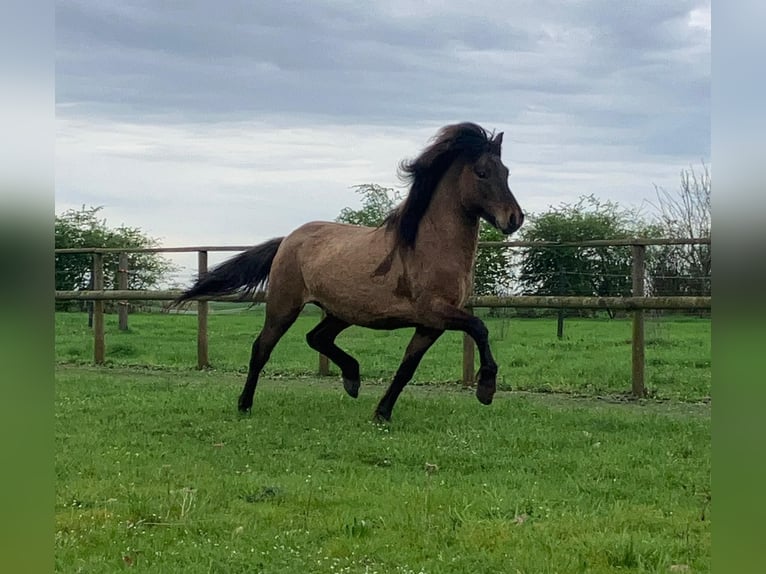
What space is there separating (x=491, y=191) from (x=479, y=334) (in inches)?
38.8

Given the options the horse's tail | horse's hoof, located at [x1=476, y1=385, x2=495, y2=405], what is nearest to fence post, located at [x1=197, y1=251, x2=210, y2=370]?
the horse's tail

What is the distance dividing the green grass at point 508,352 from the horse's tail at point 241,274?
2132 mm

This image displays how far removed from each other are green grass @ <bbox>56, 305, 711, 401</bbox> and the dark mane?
110 inches

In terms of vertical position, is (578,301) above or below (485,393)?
above

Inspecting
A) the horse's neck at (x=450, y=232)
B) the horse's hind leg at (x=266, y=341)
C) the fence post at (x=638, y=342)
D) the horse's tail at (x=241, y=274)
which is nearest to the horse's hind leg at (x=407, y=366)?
the horse's neck at (x=450, y=232)

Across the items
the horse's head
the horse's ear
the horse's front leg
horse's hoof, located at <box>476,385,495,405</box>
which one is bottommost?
horse's hoof, located at <box>476,385,495,405</box>

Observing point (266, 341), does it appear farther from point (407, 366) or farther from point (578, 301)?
point (578, 301)

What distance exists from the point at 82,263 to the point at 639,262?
854 centimetres

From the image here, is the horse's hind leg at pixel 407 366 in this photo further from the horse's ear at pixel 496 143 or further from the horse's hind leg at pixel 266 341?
the horse's ear at pixel 496 143

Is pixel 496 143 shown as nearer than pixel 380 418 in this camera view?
Yes

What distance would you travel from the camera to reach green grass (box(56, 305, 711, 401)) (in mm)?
8164

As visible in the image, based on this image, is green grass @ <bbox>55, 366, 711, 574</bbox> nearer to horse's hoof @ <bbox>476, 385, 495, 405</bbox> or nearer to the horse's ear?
horse's hoof @ <bbox>476, 385, 495, 405</bbox>

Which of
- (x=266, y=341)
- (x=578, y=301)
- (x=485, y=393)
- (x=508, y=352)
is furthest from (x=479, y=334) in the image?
(x=508, y=352)

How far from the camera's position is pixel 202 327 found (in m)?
9.62
